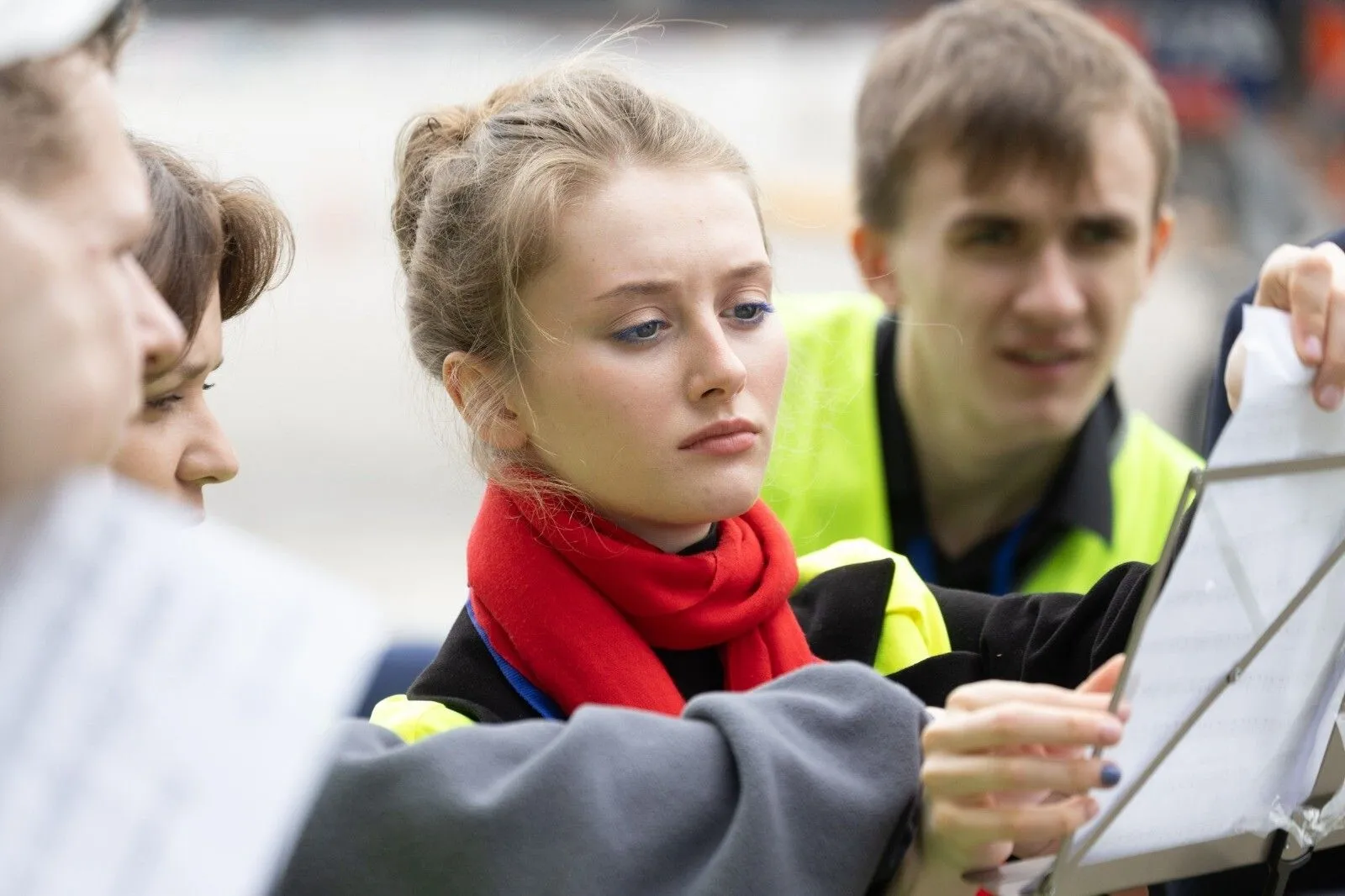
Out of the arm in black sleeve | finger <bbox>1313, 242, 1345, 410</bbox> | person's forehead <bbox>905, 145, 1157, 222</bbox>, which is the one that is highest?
finger <bbox>1313, 242, 1345, 410</bbox>

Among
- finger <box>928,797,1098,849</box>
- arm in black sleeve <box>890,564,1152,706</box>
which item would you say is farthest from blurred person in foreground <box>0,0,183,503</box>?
arm in black sleeve <box>890,564,1152,706</box>

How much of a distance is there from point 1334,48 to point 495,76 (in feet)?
16.3

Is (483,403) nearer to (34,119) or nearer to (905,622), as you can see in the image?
(905,622)

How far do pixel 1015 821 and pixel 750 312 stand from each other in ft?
1.32

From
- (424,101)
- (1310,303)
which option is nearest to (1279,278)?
(1310,303)

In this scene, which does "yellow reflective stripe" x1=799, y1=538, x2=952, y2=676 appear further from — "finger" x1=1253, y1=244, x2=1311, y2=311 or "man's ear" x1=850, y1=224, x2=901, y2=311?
"man's ear" x1=850, y1=224, x2=901, y2=311

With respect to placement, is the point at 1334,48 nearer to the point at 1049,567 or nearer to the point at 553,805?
the point at 1049,567

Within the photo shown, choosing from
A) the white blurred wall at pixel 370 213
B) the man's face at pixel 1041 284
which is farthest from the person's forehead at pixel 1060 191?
the white blurred wall at pixel 370 213

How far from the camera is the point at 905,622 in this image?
3.76 feet

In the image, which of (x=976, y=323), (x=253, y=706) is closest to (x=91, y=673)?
(x=253, y=706)

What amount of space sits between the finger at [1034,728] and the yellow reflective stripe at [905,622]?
28 centimetres

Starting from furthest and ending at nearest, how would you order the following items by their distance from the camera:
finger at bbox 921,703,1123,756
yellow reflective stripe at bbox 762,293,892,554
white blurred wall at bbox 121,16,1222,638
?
1. white blurred wall at bbox 121,16,1222,638
2. yellow reflective stripe at bbox 762,293,892,554
3. finger at bbox 921,703,1123,756

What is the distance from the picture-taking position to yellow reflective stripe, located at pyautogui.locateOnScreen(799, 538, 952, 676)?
1.12 meters

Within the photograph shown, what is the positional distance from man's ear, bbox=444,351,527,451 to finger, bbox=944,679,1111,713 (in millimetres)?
405
